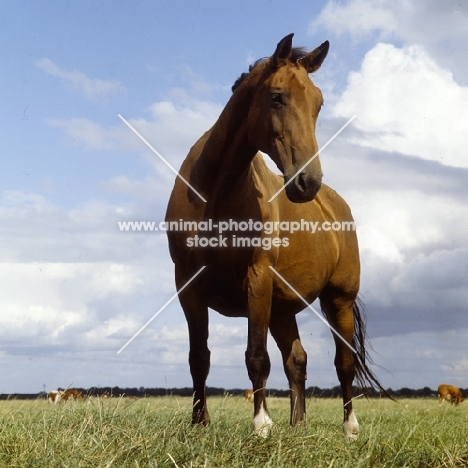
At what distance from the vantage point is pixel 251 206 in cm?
589

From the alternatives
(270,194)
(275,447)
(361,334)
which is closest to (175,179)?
(270,194)

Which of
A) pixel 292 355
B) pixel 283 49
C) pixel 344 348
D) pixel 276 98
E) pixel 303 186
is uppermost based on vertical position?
pixel 283 49

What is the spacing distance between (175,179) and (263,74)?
1431 millimetres

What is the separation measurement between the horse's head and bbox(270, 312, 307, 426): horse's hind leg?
266 centimetres

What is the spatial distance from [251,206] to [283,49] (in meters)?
1.40

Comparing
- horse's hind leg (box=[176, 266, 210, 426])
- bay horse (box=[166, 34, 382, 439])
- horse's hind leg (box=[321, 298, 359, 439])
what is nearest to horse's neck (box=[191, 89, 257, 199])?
bay horse (box=[166, 34, 382, 439])

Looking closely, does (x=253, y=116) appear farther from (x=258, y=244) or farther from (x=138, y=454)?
(x=138, y=454)

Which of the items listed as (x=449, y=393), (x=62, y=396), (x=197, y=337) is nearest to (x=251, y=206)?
(x=197, y=337)

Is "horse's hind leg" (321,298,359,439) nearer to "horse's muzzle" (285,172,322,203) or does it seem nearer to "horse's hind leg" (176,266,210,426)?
"horse's hind leg" (176,266,210,426)

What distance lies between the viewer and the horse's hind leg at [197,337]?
596 cm

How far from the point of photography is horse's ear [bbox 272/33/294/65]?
5.33m

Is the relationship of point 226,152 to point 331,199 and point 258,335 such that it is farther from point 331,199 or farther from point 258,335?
point 331,199

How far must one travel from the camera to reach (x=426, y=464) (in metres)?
4.24

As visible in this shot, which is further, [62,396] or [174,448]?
[62,396]
